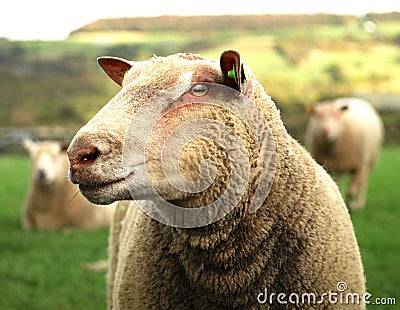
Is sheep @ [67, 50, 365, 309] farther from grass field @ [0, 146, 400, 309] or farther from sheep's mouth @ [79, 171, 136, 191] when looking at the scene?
grass field @ [0, 146, 400, 309]

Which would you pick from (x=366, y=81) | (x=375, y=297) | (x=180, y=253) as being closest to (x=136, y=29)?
(x=366, y=81)

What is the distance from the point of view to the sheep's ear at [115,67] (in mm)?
2740

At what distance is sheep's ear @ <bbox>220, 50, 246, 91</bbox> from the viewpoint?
7.37 ft

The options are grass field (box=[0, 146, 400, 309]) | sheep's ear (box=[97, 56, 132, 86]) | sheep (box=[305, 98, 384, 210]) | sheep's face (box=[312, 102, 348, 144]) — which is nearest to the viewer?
sheep's ear (box=[97, 56, 132, 86])

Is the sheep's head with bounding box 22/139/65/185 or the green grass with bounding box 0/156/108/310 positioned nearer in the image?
the green grass with bounding box 0/156/108/310

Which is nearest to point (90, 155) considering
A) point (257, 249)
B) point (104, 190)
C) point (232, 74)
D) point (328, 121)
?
point (104, 190)

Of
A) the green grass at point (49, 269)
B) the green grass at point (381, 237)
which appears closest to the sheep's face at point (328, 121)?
the green grass at point (381, 237)

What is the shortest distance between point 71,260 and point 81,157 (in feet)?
15.8

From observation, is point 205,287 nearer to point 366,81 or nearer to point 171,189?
point 171,189

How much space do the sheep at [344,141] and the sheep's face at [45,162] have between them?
3.85m

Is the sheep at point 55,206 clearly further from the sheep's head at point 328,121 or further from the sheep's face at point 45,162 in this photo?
the sheep's head at point 328,121

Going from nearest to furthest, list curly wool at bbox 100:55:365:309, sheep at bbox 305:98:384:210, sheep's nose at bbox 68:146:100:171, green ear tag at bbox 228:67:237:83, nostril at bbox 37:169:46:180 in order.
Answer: sheep's nose at bbox 68:146:100:171, green ear tag at bbox 228:67:237:83, curly wool at bbox 100:55:365:309, nostril at bbox 37:169:46:180, sheep at bbox 305:98:384:210

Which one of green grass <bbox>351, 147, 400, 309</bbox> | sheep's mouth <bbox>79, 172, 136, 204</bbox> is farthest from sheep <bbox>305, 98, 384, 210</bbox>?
sheep's mouth <bbox>79, 172, 136, 204</bbox>

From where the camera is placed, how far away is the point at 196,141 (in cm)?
229
